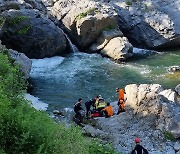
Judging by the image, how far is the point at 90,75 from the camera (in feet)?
101

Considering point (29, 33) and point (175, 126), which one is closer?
point (175, 126)

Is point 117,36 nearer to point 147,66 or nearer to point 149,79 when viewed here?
point 147,66

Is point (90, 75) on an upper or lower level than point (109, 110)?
lower

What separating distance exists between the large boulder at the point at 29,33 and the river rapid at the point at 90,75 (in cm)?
106

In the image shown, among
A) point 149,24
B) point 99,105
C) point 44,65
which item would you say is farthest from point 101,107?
point 149,24

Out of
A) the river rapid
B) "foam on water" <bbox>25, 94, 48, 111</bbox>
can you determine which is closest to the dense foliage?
the river rapid

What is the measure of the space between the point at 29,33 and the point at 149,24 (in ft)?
42.6

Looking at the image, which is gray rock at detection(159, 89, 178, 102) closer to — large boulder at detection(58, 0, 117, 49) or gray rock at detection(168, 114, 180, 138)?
gray rock at detection(168, 114, 180, 138)

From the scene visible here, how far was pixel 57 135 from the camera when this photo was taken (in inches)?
401

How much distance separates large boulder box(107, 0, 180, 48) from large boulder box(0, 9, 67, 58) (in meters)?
8.32

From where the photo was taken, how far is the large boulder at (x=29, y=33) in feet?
107

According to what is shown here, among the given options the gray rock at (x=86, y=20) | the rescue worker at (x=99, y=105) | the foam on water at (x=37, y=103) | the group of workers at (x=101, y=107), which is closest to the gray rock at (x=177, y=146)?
the group of workers at (x=101, y=107)

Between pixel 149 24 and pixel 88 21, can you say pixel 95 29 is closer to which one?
pixel 88 21

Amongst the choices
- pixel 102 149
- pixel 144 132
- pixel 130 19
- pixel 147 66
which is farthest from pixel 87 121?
pixel 130 19
